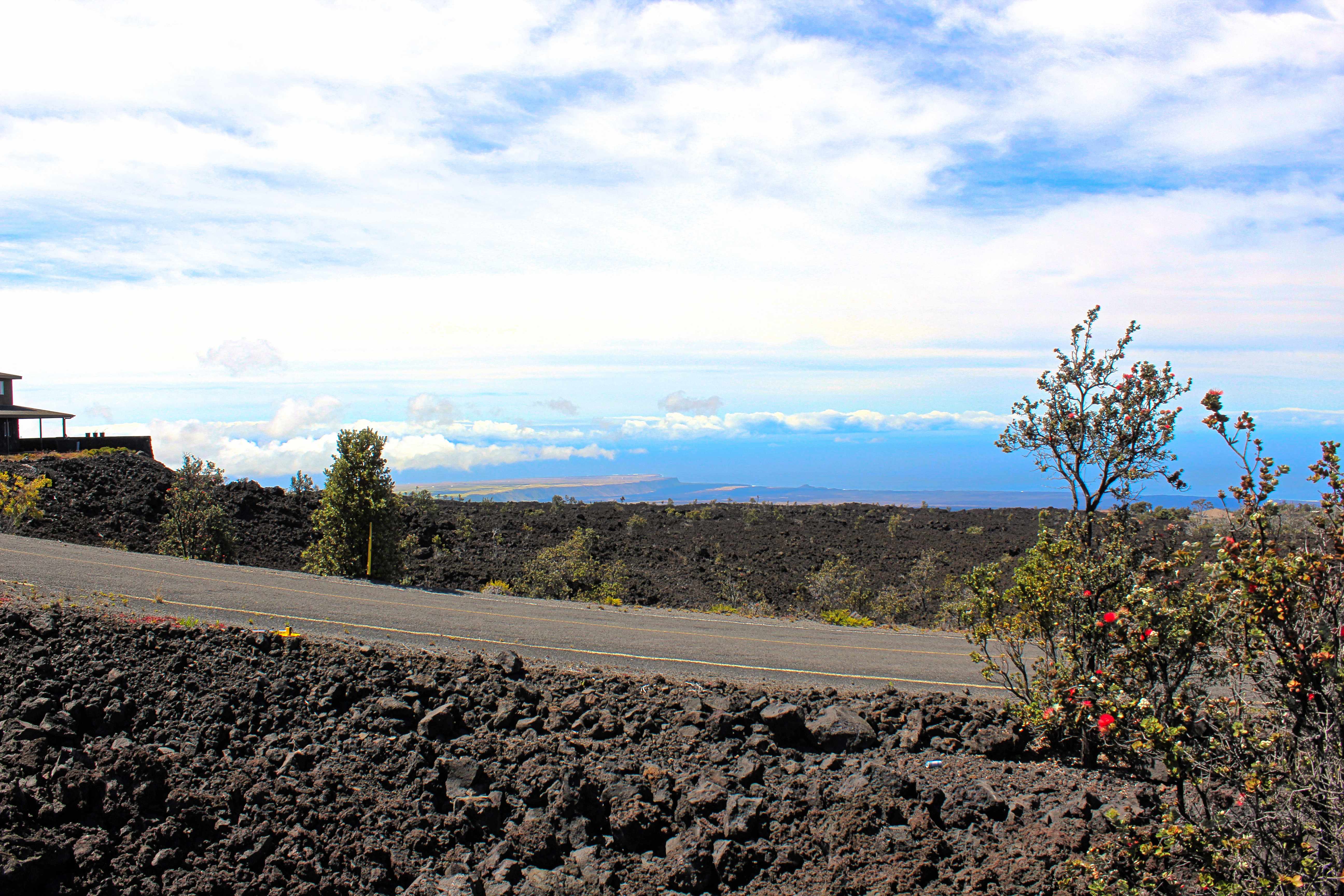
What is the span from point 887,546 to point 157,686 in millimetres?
39891

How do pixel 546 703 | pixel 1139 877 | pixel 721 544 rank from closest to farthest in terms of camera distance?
pixel 1139 877
pixel 546 703
pixel 721 544

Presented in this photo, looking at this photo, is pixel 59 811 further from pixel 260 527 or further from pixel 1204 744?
pixel 260 527

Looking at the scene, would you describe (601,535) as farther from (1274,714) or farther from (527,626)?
(1274,714)

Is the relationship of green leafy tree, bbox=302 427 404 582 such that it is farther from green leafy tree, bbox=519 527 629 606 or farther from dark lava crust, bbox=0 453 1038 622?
green leafy tree, bbox=519 527 629 606

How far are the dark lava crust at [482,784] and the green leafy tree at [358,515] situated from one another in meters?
11.4

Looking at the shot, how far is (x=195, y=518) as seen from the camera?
2577cm

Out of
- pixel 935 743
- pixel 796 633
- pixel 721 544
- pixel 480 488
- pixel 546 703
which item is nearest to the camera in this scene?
pixel 935 743

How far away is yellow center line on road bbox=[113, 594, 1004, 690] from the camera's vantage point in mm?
13125

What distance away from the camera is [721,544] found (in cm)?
4347

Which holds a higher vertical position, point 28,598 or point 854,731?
point 28,598

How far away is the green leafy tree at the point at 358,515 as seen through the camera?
75.7 ft

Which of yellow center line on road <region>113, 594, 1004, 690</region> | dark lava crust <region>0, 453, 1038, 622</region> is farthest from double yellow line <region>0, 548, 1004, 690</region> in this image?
dark lava crust <region>0, 453, 1038, 622</region>

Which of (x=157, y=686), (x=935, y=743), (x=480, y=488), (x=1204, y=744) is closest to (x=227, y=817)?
(x=157, y=686)

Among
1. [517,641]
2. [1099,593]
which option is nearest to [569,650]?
[517,641]
